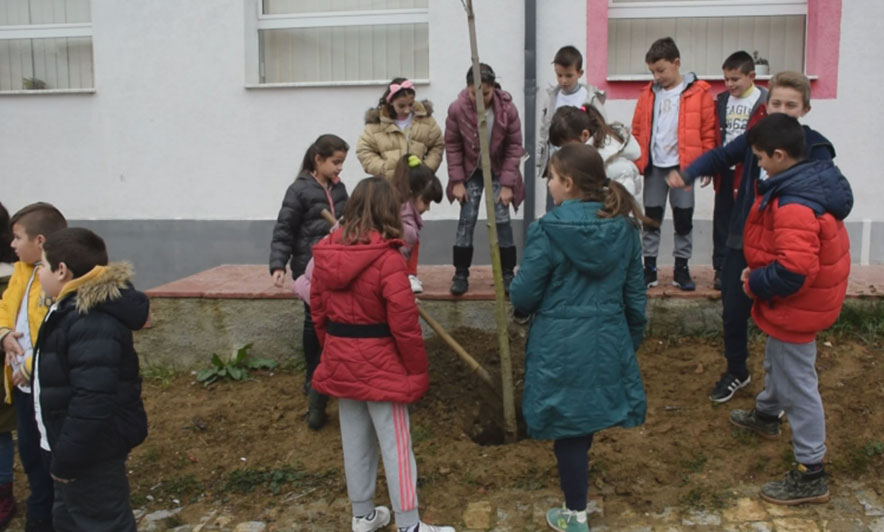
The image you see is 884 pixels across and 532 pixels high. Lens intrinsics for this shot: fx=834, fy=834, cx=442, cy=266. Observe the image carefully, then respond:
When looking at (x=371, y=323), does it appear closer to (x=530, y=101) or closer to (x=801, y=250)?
(x=801, y=250)

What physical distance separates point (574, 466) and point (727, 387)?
64.9 inches

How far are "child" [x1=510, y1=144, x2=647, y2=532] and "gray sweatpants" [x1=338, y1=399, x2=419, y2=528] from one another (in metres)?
0.55

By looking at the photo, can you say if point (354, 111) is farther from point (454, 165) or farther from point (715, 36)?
point (715, 36)

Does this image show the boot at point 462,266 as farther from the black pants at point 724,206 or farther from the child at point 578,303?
the child at point 578,303

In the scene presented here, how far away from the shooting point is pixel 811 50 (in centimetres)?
691

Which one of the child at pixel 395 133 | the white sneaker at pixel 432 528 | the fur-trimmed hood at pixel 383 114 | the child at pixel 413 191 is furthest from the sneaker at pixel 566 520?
the fur-trimmed hood at pixel 383 114

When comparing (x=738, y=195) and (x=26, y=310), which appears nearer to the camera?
(x=26, y=310)

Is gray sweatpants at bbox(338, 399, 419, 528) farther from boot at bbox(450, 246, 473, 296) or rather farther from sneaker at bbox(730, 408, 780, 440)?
boot at bbox(450, 246, 473, 296)

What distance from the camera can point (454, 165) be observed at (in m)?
5.52

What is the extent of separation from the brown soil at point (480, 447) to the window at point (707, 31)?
300 cm

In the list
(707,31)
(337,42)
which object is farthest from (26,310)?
(707,31)

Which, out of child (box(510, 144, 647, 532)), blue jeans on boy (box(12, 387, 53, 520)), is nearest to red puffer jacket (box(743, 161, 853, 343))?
child (box(510, 144, 647, 532))

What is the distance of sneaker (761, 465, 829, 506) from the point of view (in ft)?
11.9

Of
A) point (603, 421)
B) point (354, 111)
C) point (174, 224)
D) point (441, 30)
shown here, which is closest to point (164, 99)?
point (174, 224)
